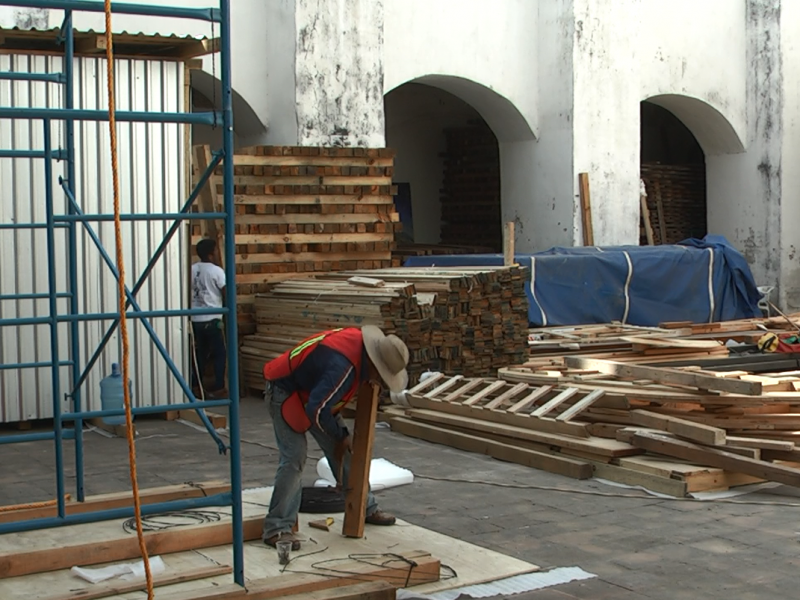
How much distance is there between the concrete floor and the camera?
6735 mm

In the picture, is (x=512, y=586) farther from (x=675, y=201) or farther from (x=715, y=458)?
(x=675, y=201)

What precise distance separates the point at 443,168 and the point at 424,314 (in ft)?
40.6

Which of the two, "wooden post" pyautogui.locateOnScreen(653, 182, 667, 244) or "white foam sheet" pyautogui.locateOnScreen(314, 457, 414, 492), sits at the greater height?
"wooden post" pyautogui.locateOnScreen(653, 182, 667, 244)

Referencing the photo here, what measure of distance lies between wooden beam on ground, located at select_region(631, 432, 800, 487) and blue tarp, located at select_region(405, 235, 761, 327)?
6935 mm

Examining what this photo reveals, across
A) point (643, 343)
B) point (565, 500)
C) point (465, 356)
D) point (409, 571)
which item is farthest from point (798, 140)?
point (409, 571)

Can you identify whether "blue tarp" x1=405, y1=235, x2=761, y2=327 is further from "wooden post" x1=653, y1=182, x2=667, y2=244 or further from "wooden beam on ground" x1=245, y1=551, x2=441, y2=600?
"wooden beam on ground" x1=245, y1=551, x2=441, y2=600

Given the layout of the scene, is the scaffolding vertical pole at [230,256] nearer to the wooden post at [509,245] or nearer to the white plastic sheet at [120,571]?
the white plastic sheet at [120,571]

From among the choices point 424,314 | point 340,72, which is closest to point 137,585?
point 424,314

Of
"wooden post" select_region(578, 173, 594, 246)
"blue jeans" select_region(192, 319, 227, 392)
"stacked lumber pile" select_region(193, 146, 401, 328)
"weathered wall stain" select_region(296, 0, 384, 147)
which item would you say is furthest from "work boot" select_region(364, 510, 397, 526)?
"wooden post" select_region(578, 173, 594, 246)

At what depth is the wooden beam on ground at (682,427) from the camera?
8.90 m

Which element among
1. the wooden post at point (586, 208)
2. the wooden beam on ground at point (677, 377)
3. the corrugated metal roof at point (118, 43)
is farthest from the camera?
the wooden post at point (586, 208)

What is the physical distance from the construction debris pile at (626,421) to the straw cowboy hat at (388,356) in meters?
2.87

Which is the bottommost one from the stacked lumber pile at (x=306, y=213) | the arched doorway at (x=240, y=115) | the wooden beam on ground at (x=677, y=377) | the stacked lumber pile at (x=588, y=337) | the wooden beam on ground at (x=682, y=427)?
the wooden beam on ground at (x=682, y=427)

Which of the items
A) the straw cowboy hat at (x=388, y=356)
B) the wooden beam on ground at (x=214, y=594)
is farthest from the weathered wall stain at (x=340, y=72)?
the wooden beam on ground at (x=214, y=594)
